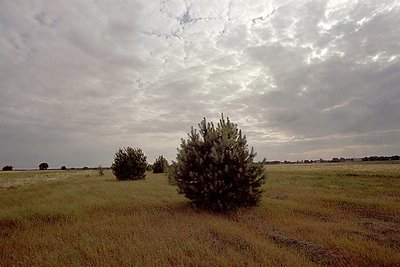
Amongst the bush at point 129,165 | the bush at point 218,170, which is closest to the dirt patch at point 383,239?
the bush at point 218,170

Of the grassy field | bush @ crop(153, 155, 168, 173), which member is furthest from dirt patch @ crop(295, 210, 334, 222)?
bush @ crop(153, 155, 168, 173)

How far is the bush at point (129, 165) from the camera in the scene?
3916 cm

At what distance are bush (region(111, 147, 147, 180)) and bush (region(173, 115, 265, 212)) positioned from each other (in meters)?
25.6

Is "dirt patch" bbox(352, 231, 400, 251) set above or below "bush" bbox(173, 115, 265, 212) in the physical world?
below

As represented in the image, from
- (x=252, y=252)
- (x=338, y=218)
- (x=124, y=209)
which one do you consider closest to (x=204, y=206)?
(x=124, y=209)

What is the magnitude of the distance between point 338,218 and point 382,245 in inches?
172

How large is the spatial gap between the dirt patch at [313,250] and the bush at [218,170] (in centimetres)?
455

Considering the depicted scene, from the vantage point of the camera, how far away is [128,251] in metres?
7.57

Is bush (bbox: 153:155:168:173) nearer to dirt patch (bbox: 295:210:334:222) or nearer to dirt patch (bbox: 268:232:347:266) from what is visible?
dirt patch (bbox: 295:210:334:222)

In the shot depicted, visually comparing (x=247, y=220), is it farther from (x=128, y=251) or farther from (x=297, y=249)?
(x=128, y=251)

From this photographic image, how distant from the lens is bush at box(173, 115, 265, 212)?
45.2 feet

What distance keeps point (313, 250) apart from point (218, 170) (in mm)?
6458

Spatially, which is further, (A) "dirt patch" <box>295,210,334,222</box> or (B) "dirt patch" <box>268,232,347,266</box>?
(A) "dirt patch" <box>295,210,334,222</box>

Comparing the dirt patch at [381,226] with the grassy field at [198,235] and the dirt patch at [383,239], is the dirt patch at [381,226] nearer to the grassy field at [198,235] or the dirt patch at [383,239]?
the grassy field at [198,235]
